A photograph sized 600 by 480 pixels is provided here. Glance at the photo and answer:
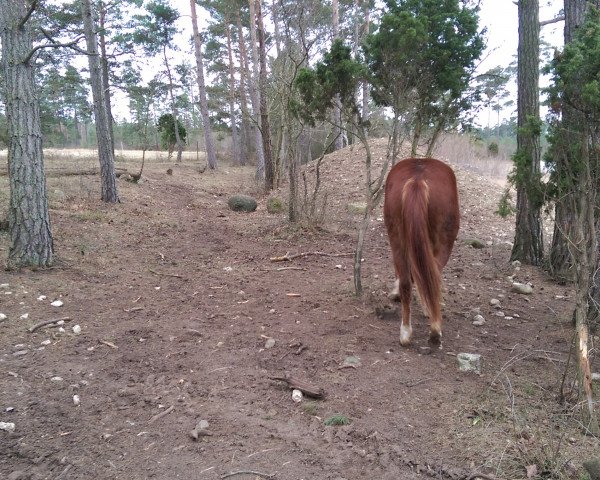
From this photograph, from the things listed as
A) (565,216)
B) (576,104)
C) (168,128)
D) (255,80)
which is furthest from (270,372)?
(168,128)

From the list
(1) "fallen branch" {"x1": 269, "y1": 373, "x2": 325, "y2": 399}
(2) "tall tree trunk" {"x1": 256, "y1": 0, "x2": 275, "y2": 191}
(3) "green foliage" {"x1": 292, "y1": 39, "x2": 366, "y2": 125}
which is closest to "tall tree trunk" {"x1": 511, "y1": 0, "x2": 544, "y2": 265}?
(3) "green foliage" {"x1": 292, "y1": 39, "x2": 366, "y2": 125}

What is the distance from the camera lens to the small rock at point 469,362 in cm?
355

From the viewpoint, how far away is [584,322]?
290cm

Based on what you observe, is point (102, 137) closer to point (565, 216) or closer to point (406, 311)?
point (406, 311)

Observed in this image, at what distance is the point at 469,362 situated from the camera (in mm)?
3586

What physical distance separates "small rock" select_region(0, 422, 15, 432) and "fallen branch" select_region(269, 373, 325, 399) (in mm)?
1835

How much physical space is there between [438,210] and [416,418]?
1876mm

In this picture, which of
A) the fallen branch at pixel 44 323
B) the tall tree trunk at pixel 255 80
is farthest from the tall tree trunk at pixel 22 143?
the tall tree trunk at pixel 255 80

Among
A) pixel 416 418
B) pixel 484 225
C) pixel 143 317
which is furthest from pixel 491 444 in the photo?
pixel 484 225

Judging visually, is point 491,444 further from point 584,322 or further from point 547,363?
point 547,363

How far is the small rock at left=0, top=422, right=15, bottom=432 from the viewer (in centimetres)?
285

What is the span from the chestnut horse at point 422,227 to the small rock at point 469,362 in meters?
0.29

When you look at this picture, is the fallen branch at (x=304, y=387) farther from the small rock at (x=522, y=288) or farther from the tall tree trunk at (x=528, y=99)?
the tall tree trunk at (x=528, y=99)

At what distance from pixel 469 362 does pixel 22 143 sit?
572cm
